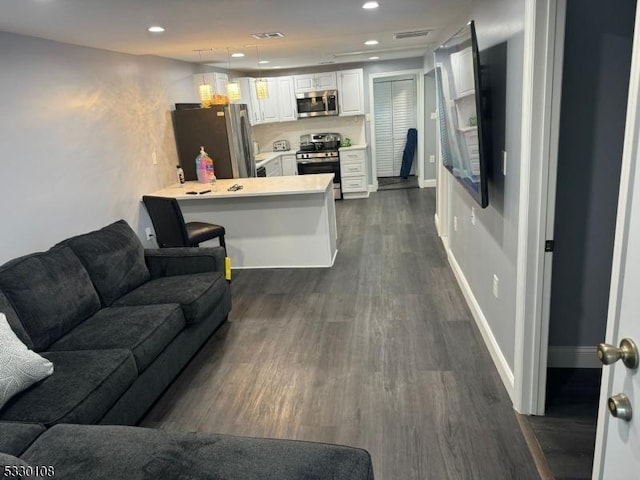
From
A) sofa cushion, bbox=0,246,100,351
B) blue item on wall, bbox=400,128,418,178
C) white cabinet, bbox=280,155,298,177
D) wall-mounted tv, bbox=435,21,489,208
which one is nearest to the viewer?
wall-mounted tv, bbox=435,21,489,208

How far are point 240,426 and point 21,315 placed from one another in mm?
1330

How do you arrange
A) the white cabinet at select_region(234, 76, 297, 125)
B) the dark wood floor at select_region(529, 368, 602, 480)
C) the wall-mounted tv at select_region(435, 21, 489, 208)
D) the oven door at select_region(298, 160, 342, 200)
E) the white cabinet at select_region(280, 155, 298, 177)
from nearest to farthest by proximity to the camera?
the dark wood floor at select_region(529, 368, 602, 480)
the wall-mounted tv at select_region(435, 21, 489, 208)
the white cabinet at select_region(234, 76, 297, 125)
the oven door at select_region(298, 160, 342, 200)
the white cabinet at select_region(280, 155, 298, 177)

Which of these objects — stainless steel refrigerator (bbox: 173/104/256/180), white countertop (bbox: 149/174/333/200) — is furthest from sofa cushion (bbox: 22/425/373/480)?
stainless steel refrigerator (bbox: 173/104/256/180)

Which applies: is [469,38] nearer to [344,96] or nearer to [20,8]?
[20,8]

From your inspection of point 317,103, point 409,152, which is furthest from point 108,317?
point 409,152

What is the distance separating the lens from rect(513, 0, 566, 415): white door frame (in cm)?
187

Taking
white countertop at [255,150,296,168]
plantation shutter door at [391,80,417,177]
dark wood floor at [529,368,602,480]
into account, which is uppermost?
plantation shutter door at [391,80,417,177]

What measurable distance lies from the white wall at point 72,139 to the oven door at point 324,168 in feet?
10.8

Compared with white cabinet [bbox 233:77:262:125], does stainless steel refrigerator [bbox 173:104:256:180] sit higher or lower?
lower

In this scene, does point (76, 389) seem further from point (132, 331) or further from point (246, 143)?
point (246, 143)

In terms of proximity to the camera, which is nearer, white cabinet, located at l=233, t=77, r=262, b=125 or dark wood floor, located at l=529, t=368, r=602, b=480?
dark wood floor, located at l=529, t=368, r=602, b=480

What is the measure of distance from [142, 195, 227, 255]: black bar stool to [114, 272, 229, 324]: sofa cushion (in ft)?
2.09

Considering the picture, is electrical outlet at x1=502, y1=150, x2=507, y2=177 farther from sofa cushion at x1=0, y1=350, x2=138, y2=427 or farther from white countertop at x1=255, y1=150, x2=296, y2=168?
white countertop at x1=255, y1=150, x2=296, y2=168

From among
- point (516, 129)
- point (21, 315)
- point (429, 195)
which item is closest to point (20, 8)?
point (21, 315)
